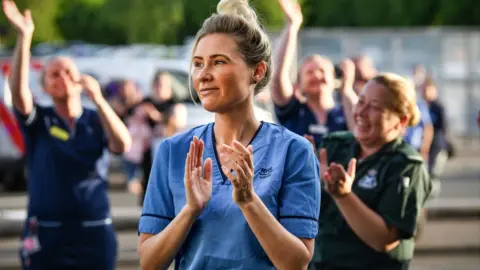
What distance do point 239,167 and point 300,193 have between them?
316 millimetres

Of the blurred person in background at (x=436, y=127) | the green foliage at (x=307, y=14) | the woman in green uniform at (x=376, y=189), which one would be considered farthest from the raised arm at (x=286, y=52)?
the green foliage at (x=307, y=14)

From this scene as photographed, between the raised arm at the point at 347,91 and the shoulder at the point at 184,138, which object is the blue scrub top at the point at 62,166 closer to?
the raised arm at the point at 347,91

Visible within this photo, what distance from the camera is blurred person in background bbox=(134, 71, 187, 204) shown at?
1248 centimetres

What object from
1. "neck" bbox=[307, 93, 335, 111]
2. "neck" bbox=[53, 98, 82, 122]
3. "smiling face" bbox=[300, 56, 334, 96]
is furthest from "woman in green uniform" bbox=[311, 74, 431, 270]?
"smiling face" bbox=[300, 56, 334, 96]

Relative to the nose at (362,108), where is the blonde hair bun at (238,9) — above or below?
above

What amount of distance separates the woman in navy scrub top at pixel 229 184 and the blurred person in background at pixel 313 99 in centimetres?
311

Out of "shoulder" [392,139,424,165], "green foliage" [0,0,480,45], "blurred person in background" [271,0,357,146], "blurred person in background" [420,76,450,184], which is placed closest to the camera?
"shoulder" [392,139,424,165]

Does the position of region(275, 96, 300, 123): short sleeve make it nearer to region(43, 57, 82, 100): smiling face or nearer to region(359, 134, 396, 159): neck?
region(43, 57, 82, 100): smiling face

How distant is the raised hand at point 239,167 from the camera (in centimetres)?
377

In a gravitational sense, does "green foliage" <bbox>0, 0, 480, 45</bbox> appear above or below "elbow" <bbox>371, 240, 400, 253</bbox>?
below

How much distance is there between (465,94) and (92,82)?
21.4 meters

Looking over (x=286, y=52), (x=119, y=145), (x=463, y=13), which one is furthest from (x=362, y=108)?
(x=463, y=13)

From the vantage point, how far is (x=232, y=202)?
3949 mm

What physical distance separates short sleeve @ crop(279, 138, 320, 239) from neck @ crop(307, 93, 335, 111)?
3884mm
